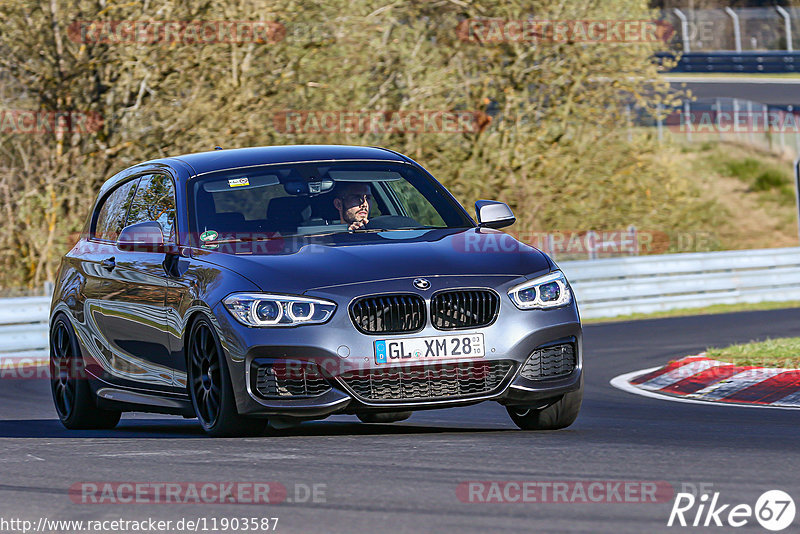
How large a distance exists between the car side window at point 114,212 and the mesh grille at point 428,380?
291 cm

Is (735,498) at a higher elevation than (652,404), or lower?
higher

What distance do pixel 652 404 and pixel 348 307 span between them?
3.68 meters

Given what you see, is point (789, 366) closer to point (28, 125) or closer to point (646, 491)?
point (646, 491)

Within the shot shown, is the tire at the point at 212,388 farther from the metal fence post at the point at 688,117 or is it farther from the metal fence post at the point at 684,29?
the metal fence post at the point at 684,29

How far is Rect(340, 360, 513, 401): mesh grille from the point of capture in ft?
24.8

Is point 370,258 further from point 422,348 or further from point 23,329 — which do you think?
point 23,329

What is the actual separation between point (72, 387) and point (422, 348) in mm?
3390

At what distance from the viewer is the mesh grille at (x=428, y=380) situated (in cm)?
757

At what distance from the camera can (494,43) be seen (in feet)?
89.8

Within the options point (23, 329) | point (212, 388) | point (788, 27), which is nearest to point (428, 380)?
point (212, 388)

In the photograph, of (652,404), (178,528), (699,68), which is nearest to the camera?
(178,528)

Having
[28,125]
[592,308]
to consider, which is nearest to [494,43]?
[592,308]

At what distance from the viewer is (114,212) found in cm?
1012

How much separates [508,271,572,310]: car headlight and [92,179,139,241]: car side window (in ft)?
10.4
